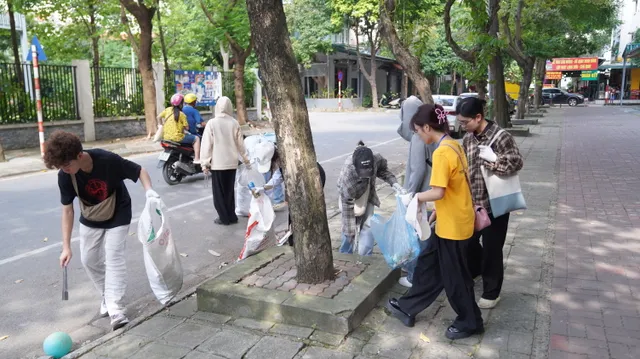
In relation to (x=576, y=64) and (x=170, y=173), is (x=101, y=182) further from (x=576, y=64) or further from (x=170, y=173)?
(x=576, y=64)

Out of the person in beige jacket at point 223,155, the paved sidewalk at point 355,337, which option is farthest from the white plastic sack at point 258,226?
the person in beige jacket at point 223,155

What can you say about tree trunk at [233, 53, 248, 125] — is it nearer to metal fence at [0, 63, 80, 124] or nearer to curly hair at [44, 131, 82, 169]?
metal fence at [0, 63, 80, 124]

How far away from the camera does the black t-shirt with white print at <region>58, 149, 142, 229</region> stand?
374 cm

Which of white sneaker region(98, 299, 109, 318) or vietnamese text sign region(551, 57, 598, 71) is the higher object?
vietnamese text sign region(551, 57, 598, 71)

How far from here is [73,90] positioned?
15516 millimetres

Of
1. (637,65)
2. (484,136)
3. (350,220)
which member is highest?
(637,65)

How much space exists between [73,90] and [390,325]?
14435 mm

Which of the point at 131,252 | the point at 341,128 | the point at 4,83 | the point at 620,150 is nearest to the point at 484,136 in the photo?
the point at 131,252

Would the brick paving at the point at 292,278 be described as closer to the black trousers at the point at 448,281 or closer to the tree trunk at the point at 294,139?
the tree trunk at the point at 294,139

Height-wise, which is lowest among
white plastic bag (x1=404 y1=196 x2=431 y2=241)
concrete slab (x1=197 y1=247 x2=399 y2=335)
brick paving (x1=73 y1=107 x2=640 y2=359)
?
brick paving (x1=73 y1=107 x2=640 y2=359)

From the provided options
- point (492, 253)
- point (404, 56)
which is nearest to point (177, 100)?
point (404, 56)

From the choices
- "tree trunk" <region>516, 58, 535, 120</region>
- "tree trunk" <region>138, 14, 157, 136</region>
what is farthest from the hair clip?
"tree trunk" <region>516, 58, 535, 120</region>

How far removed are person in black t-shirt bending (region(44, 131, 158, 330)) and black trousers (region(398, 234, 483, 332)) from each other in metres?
1.92

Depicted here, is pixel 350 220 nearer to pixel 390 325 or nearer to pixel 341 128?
pixel 390 325
